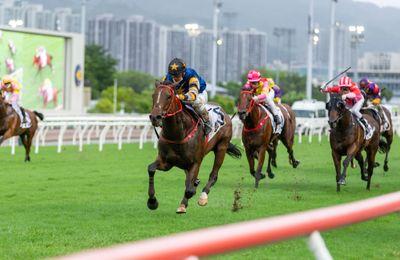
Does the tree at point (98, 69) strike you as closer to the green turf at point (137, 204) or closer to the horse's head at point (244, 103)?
the green turf at point (137, 204)

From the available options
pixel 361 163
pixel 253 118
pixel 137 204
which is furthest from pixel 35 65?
pixel 137 204

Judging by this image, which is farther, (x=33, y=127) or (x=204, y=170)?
(x=33, y=127)

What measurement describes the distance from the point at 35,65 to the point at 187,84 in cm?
2352

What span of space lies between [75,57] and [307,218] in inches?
1304

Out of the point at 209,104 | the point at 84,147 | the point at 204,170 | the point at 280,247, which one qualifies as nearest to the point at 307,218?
the point at 280,247

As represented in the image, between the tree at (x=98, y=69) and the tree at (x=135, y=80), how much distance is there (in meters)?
26.1

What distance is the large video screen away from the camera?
32.1 meters

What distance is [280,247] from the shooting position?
8.00m

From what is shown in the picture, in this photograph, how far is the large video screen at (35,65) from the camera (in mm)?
32094

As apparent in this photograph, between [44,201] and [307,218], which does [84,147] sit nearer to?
[44,201]

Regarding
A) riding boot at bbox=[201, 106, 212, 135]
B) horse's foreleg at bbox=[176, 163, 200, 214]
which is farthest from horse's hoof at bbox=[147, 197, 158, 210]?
riding boot at bbox=[201, 106, 212, 135]

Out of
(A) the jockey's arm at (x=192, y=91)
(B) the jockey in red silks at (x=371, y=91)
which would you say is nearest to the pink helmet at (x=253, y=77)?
(B) the jockey in red silks at (x=371, y=91)

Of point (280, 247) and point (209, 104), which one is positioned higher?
point (209, 104)

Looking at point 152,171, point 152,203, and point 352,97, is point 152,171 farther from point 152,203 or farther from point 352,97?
point 352,97
